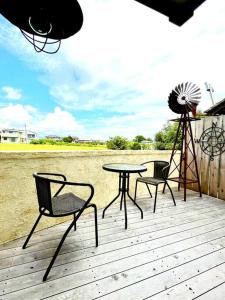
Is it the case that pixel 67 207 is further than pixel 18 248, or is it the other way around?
pixel 18 248

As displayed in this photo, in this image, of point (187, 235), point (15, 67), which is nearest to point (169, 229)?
point (187, 235)

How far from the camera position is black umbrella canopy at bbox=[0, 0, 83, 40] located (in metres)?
1.31

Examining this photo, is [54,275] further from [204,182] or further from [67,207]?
[204,182]

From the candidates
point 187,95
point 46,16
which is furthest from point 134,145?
point 46,16

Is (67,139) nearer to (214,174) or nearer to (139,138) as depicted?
(139,138)

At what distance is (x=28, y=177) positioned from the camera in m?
2.09

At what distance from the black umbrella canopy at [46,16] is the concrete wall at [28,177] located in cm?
119

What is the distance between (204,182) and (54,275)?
3317mm

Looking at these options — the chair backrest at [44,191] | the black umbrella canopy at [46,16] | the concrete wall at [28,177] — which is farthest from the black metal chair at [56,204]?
the black umbrella canopy at [46,16]

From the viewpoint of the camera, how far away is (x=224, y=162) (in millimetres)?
3389

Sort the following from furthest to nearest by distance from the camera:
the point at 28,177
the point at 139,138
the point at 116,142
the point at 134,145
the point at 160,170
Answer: the point at 139,138 < the point at 134,145 < the point at 116,142 < the point at 160,170 < the point at 28,177

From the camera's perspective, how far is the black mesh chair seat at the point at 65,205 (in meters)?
1.58

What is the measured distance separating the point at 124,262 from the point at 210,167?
2.79m

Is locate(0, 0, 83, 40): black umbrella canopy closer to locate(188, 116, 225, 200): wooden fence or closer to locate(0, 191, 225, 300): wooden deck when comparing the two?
locate(0, 191, 225, 300): wooden deck
